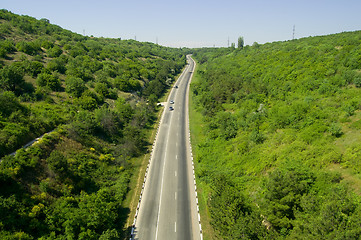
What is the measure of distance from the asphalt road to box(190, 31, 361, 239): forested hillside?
103 inches

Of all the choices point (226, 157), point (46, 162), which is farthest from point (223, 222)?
point (46, 162)

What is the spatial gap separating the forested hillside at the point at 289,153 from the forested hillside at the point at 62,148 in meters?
15.3

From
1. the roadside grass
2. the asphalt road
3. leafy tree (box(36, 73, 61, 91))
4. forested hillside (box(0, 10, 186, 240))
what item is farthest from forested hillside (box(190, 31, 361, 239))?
leafy tree (box(36, 73, 61, 91))

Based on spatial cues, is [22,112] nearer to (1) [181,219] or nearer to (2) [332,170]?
(1) [181,219]

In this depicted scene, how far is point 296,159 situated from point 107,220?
87.7ft

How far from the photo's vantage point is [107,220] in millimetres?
26297

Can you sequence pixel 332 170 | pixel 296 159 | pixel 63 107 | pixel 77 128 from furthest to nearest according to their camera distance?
pixel 63 107 < pixel 77 128 < pixel 296 159 < pixel 332 170

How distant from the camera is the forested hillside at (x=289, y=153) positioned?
63.9 ft

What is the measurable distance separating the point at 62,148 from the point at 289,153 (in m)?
37.3

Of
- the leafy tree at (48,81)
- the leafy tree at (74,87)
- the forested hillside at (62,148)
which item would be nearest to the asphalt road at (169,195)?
the forested hillside at (62,148)

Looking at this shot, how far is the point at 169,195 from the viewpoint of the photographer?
3372 cm

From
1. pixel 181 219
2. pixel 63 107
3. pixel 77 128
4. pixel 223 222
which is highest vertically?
pixel 63 107

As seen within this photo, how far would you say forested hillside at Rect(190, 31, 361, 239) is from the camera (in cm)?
1948

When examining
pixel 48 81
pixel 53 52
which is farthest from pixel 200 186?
pixel 53 52
